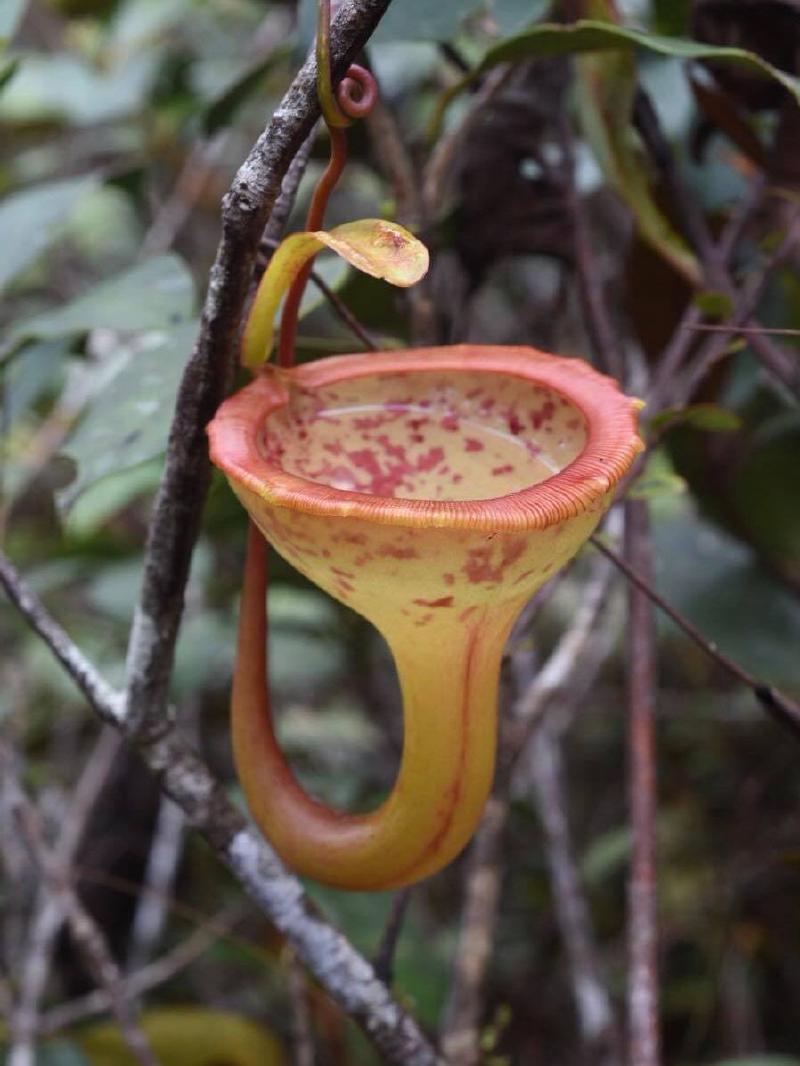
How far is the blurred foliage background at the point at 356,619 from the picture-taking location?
1.01 meters

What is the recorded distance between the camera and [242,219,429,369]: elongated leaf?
1.59 ft

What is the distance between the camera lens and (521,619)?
0.89 metres

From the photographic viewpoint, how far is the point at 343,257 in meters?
0.52

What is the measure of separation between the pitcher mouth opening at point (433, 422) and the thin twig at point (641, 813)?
0.22 m

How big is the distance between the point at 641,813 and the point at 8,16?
0.96m

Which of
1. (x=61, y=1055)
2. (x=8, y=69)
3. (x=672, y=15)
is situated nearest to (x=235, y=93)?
(x=8, y=69)

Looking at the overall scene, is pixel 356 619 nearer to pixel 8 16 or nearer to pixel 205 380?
pixel 8 16

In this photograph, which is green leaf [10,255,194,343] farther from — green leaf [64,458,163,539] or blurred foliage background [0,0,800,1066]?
green leaf [64,458,163,539]

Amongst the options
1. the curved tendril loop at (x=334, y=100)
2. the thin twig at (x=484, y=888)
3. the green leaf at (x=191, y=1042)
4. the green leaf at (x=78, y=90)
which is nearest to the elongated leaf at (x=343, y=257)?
the curved tendril loop at (x=334, y=100)

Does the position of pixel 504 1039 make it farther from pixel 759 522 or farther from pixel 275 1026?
pixel 759 522

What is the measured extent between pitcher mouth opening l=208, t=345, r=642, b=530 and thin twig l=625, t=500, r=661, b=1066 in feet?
0.73

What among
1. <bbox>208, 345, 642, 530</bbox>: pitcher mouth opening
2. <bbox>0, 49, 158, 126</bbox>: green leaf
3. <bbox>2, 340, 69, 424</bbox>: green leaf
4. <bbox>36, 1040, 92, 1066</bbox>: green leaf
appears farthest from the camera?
<bbox>0, 49, 158, 126</bbox>: green leaf

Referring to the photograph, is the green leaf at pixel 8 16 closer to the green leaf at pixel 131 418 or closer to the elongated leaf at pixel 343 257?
the green leaf at pixel 131 418

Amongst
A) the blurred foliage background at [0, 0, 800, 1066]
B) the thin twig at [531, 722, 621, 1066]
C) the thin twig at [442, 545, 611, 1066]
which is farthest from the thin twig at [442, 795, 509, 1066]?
the thin twig at [531, 722, 621, 1066]
